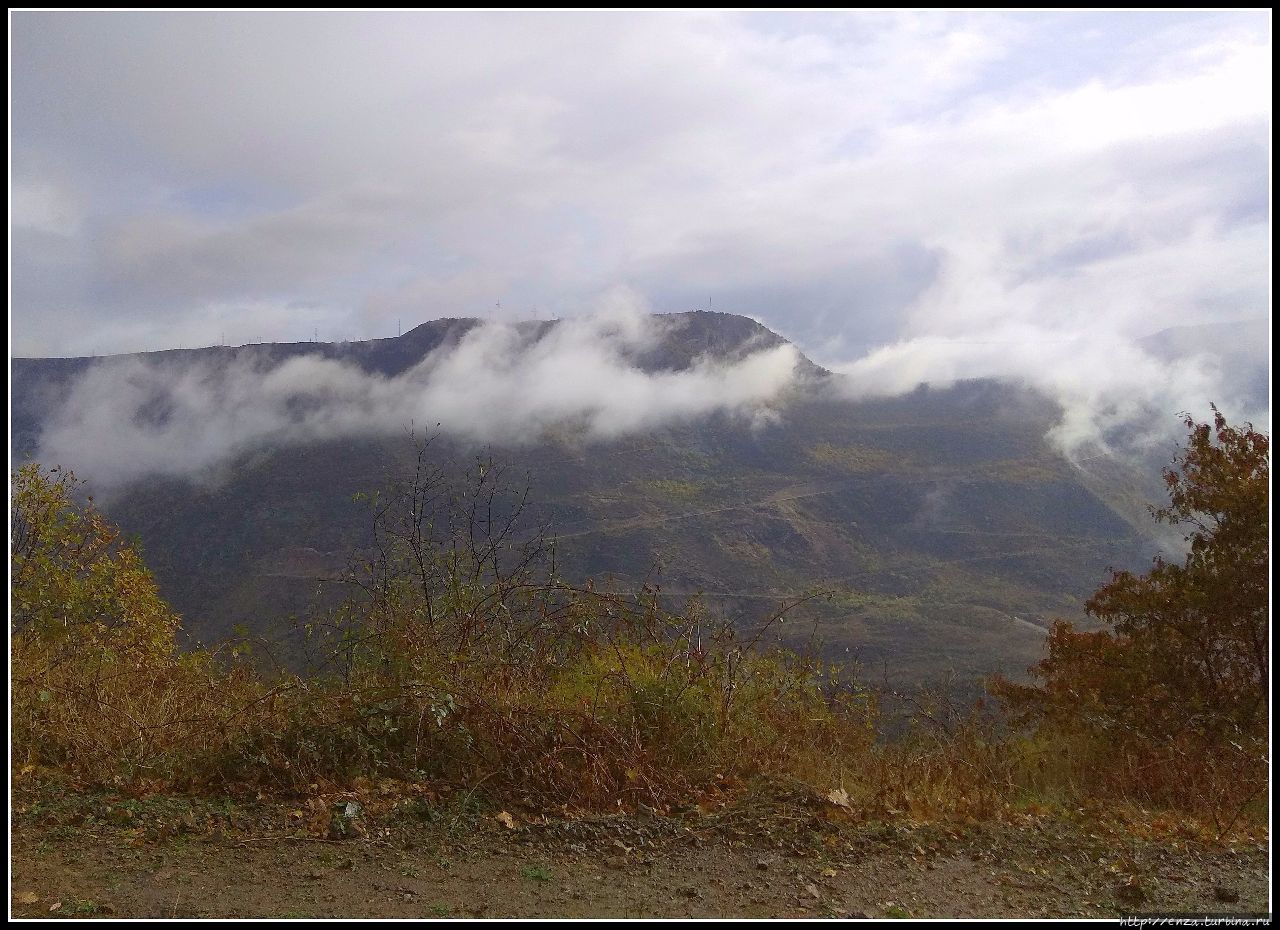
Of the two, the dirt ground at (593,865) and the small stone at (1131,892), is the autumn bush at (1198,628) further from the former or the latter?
the small stone at (1131,892)

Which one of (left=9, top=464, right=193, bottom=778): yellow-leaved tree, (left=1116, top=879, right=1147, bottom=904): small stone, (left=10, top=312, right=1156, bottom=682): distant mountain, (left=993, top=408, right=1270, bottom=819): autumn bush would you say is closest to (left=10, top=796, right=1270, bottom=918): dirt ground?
(left=1116, top=879, right=1147, bottom=904): small stone

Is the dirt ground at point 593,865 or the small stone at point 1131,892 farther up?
the dirt ground at point 593,865

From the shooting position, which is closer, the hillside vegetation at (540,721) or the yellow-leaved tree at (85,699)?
the hillside vegetation at (540,721)

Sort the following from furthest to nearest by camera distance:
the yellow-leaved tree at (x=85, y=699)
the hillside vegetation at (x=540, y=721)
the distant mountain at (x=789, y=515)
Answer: the distant mountain at (x=789, y=515), the yellow-leaved tree at (x=85, y=699), the hillside vegetation at (x=540, y=721)

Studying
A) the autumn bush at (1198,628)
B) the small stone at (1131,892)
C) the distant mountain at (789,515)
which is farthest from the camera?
the distant mountain at (789,515)

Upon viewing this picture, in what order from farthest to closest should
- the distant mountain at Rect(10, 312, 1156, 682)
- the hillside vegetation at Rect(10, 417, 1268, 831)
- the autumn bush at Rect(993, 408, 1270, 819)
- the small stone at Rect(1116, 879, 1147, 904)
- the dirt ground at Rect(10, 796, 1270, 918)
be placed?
the distant mountain at Rect(10, 312, 1156, 682), the autumn bush at Rect(993, 408, 1270, 819), the hillside vegetation at Rect(10, 417, 1268, 831), the small stone at Rect(1116, 879, 1147, 904), the dirt ground at Rect(10, 796, 1270, 918)

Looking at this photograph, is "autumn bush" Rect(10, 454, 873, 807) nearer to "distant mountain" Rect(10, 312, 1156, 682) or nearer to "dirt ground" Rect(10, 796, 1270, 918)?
"dirt ground" Rect(10, 796, 1270, 918)

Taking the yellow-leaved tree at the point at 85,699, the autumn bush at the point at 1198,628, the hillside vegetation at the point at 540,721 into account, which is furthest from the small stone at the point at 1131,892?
the yellow-leaved tree at the point at 85,699
